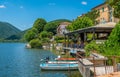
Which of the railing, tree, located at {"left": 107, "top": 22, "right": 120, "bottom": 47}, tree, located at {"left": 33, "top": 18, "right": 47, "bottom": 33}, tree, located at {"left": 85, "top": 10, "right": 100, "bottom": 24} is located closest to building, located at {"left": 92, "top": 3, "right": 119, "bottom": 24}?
tree, located at {"left": 85, "top": 10, "right": 100, "bottom": 24}

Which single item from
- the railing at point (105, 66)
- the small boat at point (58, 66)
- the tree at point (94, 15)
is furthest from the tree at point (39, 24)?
the railing at point (105, 66)

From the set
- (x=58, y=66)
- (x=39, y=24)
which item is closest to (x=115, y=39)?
(x=58, y=66)

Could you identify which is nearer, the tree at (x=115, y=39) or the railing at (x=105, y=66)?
the railing at (x=105, y=66)

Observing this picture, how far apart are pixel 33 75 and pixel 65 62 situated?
15.8 ft

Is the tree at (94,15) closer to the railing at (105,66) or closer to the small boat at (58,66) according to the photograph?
the small boat at (58,66)

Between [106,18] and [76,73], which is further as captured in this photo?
[106,18]

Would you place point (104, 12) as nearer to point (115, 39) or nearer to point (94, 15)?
point (94, 15)

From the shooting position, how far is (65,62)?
32500 mm

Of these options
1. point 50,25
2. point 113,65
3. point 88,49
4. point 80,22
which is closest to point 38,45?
point 80,22

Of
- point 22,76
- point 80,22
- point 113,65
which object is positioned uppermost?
point 80,22

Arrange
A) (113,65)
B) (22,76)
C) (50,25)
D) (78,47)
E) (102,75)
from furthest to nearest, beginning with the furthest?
1. (50,25)
2. (78,47)
3. (22,76)
4. (113,65)
5. (102,75)

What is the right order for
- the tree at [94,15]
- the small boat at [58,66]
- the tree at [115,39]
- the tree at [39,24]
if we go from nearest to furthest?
the tree at [115,39] < the small boat at [58,66] < the tree at [94,15] < the tree at [39,24]

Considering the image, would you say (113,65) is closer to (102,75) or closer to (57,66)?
(102,75)

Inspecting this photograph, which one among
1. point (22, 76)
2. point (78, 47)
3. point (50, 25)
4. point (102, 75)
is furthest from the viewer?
point (50, 25)
